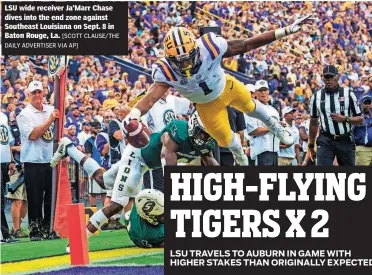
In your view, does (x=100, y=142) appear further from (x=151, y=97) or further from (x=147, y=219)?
(x=147, y=219)

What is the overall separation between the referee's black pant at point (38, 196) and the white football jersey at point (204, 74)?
2.31 meters

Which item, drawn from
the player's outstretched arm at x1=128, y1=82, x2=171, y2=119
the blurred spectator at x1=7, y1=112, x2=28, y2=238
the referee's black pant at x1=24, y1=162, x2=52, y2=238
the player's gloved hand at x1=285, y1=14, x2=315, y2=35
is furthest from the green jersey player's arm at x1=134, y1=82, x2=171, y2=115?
the blurred spectator at x1=7, y1=112, x2=28, y2=238

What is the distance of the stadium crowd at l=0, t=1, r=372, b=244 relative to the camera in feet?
44.6

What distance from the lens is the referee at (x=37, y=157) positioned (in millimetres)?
11219

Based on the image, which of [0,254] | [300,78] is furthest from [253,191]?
[300,78]

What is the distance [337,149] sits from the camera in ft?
35.9

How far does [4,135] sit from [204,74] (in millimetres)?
2860

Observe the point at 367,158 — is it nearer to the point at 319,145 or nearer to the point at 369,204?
the point at 319,145

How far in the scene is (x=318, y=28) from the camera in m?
22.0

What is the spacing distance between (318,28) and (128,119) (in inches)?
532

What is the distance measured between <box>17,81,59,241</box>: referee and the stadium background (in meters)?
0.74

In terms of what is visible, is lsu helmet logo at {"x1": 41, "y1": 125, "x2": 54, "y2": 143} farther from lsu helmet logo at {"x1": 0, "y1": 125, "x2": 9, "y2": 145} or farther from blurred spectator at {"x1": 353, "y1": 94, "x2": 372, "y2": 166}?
blurred spectator at {"x1": 353, "y1": 94, "x2": 372, "y2": 166}

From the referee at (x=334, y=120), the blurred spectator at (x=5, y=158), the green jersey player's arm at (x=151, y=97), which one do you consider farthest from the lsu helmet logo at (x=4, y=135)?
the referee at (x=334, y=120)

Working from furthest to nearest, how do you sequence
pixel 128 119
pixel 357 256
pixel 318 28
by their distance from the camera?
pixel 318 28, pixel 128 119, pixel 357 256
